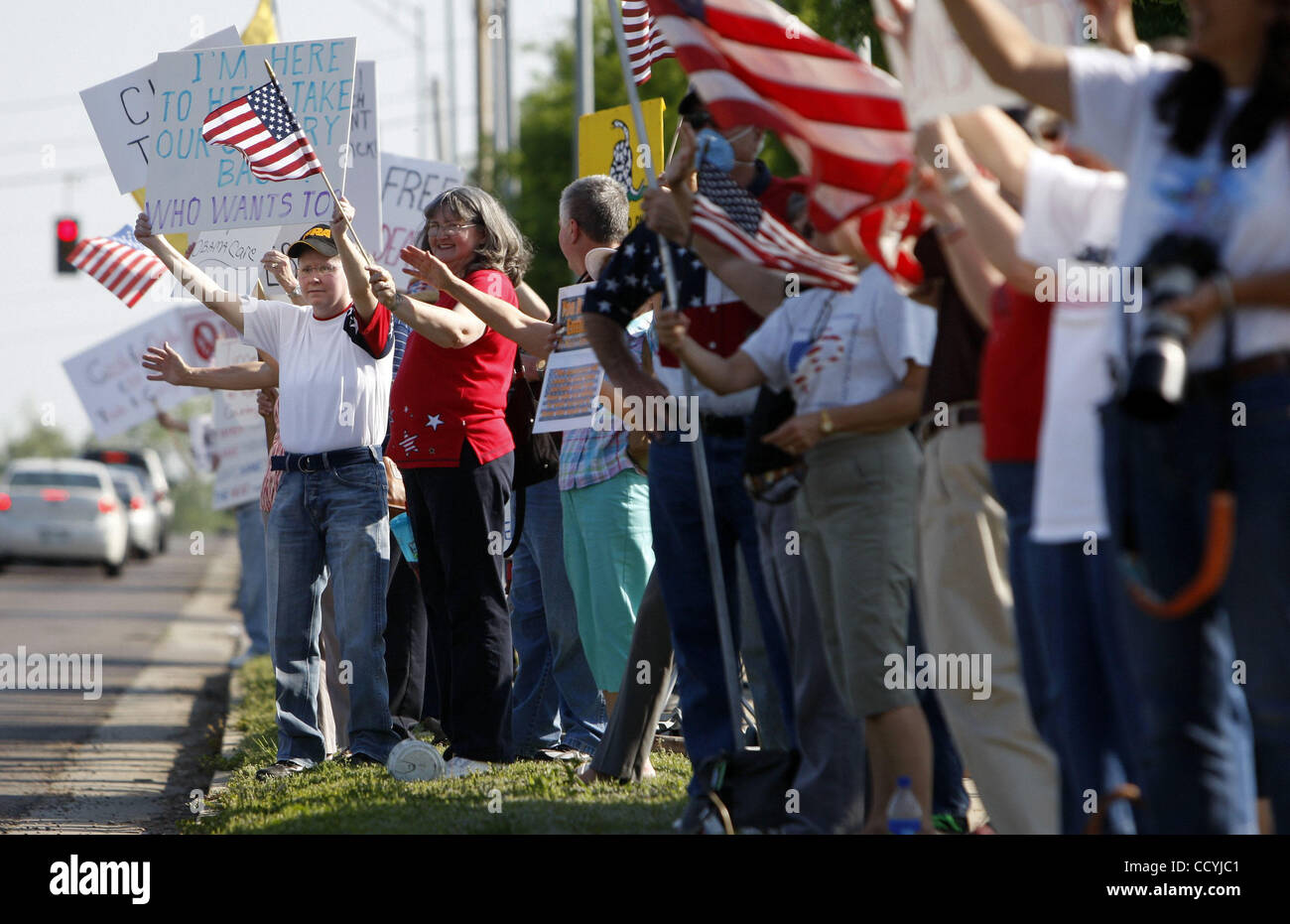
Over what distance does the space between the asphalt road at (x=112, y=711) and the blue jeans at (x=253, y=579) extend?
451 millimetres

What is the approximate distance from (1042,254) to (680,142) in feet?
6.43

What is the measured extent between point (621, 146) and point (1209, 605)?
561cm

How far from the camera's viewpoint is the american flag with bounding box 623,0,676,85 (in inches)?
306

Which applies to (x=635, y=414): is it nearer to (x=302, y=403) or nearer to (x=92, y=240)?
(x=302, y=403)

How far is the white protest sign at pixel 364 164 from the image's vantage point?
7.83 m

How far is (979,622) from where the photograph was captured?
4.52m

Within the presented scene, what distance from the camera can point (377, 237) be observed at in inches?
305

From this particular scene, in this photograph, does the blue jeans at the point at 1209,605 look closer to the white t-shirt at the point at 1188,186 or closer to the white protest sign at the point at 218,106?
the white t-shirt at the point at 1188,186

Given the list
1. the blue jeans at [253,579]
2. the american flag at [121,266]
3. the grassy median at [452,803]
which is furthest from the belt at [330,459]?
the blue jeans at [253,579]

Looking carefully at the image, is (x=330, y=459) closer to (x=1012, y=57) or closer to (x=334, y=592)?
(x=334, y=592)

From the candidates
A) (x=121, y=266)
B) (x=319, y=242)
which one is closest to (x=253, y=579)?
(x=121, y=266)

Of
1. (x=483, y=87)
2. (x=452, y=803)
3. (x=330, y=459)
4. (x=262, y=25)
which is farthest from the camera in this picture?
(x=483, y=87)

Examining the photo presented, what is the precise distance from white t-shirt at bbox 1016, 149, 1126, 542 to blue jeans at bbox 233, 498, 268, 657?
35.1 ft
